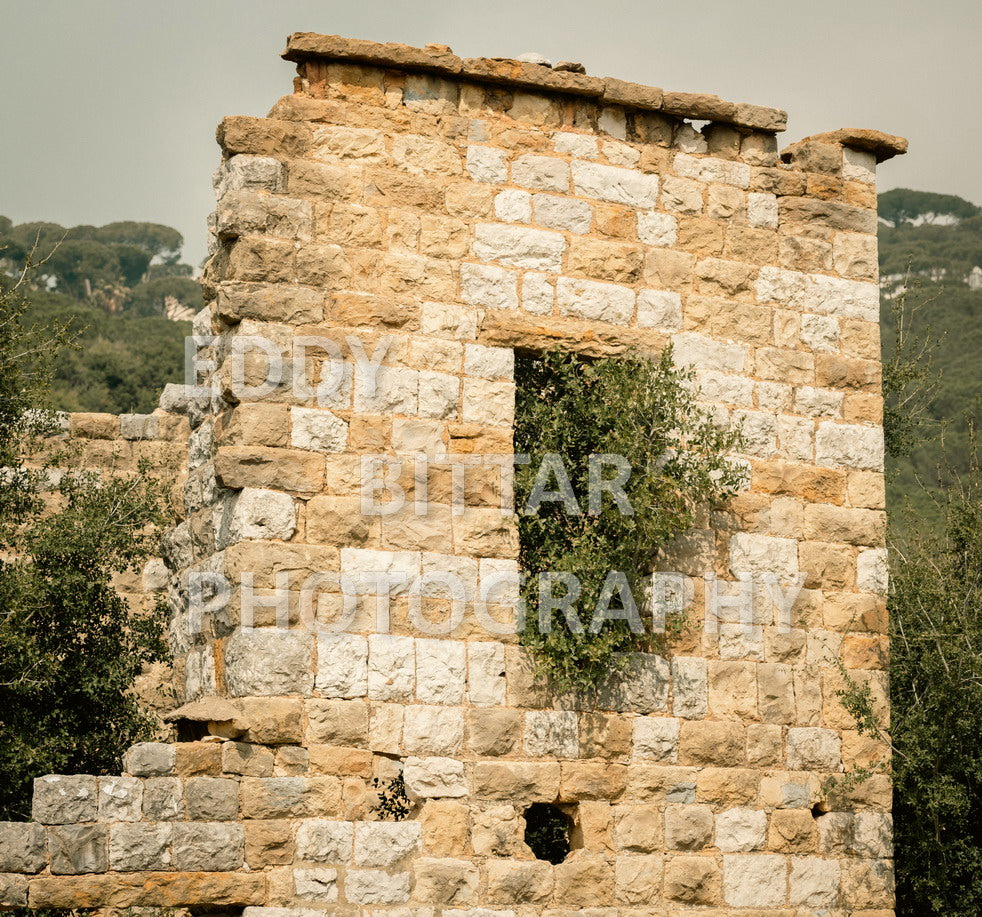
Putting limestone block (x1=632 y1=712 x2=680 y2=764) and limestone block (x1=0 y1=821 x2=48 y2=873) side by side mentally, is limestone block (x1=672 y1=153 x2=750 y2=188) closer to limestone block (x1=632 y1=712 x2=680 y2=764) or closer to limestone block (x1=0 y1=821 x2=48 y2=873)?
limestone block (x1=632 y1=712 x2=680 y2=764)

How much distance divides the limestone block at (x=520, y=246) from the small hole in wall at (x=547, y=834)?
3.52m

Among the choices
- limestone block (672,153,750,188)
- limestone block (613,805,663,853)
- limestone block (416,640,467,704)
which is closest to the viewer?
limestone block (416,640,467,704)

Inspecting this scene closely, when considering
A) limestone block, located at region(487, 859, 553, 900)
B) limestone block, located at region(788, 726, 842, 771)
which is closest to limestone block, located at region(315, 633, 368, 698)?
limestone block, located at region(487, 859, 553, 900)

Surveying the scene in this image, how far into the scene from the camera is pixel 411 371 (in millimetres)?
7273

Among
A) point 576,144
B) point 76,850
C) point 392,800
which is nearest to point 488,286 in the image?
point 576,144

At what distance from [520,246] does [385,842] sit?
3244mm

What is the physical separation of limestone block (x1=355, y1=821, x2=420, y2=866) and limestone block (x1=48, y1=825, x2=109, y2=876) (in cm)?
121

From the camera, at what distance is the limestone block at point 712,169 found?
815cm

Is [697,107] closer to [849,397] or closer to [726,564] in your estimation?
Answer: [849,397]

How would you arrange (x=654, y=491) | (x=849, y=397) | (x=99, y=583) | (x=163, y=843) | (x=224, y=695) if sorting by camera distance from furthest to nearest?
(x=99, y=583), (x=849, y=397), (x=654, y=491), (x=224, y=695), (x=163, y=843)

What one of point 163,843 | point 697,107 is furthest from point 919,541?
point 163,843

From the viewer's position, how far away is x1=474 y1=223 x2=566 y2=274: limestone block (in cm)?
756

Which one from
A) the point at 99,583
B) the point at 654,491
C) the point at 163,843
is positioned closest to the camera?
the point at 163,843

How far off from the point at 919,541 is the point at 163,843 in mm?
6007
